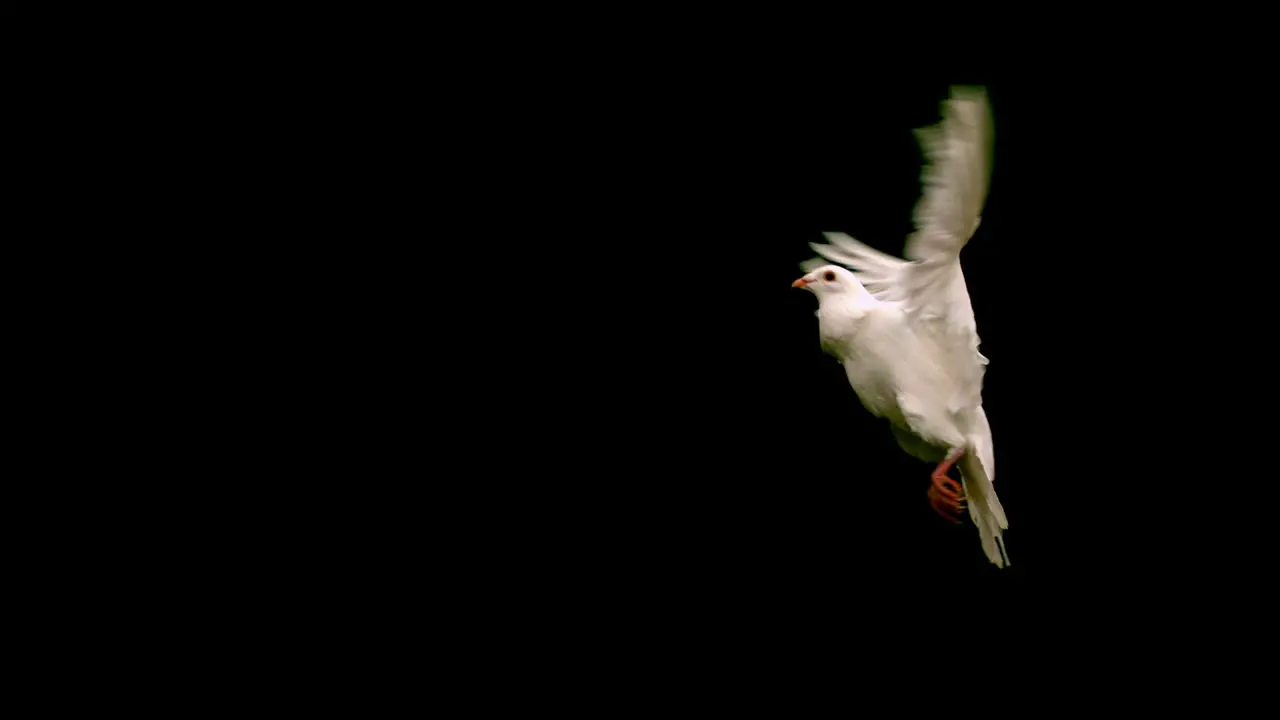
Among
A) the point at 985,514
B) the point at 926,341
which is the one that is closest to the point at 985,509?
the point at 985,514

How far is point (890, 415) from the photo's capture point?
10.5 ft

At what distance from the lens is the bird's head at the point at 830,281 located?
3.24m

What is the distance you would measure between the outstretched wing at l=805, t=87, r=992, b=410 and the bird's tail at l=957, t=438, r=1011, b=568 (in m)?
0.26

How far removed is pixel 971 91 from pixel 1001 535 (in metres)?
1.44

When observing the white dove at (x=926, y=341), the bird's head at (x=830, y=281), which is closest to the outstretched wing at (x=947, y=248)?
the white dove at (x=926, y=341)

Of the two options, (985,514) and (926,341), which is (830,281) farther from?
(985,514)

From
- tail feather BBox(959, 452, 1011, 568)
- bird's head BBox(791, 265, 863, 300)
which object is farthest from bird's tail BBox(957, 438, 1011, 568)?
bird's head BBox(791, 265, 863, 300)

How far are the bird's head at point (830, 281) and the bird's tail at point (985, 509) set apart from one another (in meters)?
0.60

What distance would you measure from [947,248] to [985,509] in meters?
0.94

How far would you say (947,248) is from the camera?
279cm

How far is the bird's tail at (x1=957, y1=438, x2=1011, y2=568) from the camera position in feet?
10.6

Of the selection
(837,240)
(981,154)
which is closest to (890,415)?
(837,240)

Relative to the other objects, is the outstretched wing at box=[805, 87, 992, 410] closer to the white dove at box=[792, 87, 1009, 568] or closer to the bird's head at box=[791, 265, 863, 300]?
the white dove at box=[792, 87, 1009, 568]

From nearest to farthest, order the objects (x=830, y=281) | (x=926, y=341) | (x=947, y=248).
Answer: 1. (x=947, y=248)
2. (x=926, y=341)
3. (x=830, y=281)
